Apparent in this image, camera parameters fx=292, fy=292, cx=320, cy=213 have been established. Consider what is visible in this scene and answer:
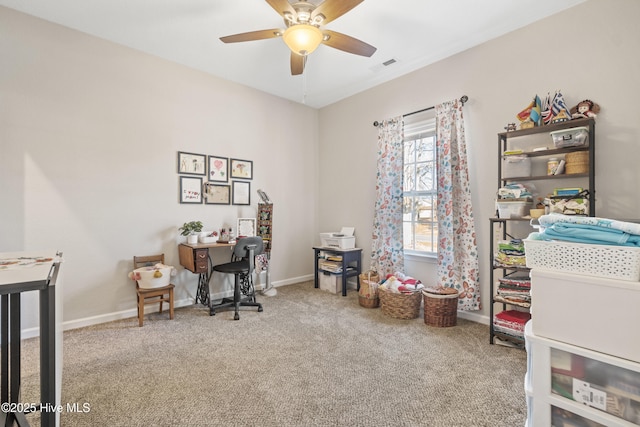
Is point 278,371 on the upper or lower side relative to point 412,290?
lower

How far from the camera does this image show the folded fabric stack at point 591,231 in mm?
1074

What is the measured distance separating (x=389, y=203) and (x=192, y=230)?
2.38 m

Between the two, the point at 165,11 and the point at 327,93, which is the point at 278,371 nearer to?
the point at 165,11

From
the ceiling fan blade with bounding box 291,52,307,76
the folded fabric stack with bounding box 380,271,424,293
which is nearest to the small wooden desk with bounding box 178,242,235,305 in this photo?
the folded fabric stack with bounding box 380,271,424,293

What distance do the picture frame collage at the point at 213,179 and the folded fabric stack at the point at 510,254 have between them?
3018mm

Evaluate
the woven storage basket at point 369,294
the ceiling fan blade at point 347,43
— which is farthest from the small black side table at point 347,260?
the ceiling fan blade at point 347,43

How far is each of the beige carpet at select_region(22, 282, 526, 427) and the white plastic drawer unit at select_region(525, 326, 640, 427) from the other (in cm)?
54

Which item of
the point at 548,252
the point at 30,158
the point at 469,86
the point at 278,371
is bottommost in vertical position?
the point at 278,371

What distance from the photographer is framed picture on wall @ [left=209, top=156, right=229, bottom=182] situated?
368cm

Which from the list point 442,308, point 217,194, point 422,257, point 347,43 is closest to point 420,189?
point 422,257

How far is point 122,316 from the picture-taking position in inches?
121

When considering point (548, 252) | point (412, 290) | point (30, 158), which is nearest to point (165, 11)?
point (30, 158)

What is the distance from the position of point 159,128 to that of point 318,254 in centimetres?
256

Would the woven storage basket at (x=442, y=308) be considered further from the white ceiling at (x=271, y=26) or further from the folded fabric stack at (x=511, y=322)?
the white ceiling at (x=271, y=26)
